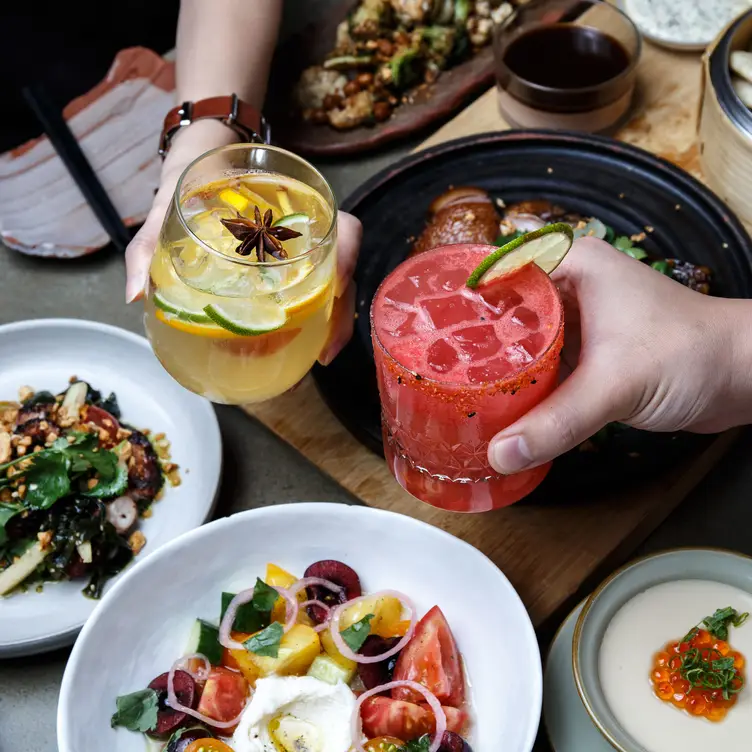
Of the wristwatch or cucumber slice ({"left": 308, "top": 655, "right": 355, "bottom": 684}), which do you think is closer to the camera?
cucumber slice ({"left": 308, "top": 655, "right": 355, "bottom": 684})

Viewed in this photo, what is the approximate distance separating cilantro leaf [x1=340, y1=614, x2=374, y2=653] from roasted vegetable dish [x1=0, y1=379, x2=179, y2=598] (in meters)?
0.44

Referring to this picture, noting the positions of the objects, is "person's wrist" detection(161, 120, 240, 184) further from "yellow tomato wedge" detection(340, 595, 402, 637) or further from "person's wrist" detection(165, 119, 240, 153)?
"yellow tomato wedge" detection(340, 595, 402, 637)

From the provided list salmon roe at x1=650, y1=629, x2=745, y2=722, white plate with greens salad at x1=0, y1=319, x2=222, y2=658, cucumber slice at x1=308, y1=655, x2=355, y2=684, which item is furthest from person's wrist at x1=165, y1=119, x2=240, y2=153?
salmon roe at x1=650, y1=629, x2=745, y2=722

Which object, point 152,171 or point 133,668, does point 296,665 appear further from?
point 152,171

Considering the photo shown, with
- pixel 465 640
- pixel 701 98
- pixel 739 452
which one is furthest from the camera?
pixel 701 98

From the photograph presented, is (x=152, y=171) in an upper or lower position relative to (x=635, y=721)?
upper

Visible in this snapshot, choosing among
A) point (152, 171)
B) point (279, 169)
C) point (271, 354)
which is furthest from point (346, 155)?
point (271, 354)

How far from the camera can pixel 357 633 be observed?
1.40 m

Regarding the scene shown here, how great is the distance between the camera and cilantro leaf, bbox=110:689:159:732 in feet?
4.52

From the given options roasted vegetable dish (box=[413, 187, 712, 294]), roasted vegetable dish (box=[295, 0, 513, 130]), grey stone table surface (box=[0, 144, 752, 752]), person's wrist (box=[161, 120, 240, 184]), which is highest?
person's wrist (box=[161, 120, 240, 184])

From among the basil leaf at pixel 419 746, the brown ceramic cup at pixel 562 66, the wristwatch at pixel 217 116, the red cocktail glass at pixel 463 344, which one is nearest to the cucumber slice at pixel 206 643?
the basil leaf at pixel 419 746

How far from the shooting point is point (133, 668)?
56.8 inches

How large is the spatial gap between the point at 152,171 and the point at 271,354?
3.84ft

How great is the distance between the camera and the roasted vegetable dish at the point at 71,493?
1565 millimetres
